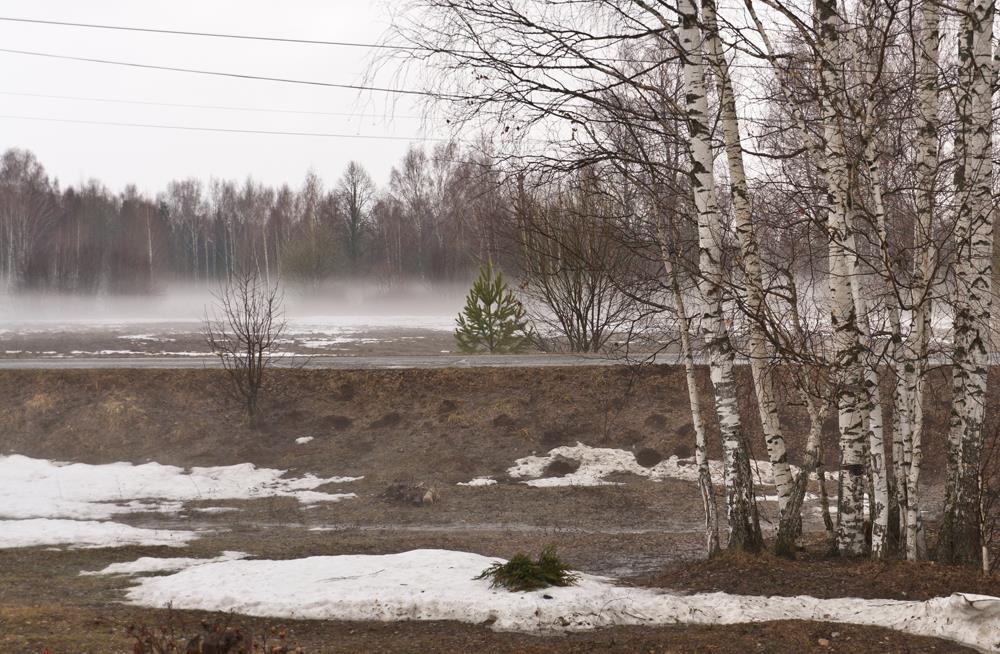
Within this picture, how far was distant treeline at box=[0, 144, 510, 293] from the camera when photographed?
177ft

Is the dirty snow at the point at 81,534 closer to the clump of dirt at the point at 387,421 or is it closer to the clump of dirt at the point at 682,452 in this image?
the clump of dirt at the point at 387,421

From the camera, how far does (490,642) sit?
629 centimetres

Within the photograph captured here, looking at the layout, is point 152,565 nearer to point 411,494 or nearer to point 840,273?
point 411,494

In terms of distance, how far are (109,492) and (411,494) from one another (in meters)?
4.90

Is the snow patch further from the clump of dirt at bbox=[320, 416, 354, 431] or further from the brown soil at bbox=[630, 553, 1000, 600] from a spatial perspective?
the brown soil at bbox=[630, 553, 1000, 600]

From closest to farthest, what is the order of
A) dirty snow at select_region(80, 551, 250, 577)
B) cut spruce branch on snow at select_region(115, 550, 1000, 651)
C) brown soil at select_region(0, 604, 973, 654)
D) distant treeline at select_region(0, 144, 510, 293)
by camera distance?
brown soil at select_region(0, 604, 973, 654), cut spruce branch on snow at select_region(115, 550, 1000, 651), dirty snow at select_region(80, 551, 250, 577), distant treeline at select_region(0, 144, 510, 293)

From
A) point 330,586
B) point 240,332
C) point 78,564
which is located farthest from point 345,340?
point 330,586

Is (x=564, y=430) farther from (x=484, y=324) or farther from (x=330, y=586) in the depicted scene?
(x=330, y=586)

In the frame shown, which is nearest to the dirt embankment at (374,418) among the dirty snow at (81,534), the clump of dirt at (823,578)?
the dirty snow at (81,534)

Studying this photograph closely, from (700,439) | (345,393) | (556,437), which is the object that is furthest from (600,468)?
(700,439)

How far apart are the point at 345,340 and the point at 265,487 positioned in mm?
19712

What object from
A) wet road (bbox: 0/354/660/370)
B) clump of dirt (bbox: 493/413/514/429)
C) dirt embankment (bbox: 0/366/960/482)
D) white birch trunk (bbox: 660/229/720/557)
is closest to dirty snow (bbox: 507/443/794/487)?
dirt embankment (bbox: 0/366/960/482)

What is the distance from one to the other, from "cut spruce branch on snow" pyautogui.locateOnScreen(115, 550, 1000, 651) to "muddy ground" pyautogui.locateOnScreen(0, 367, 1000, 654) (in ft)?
0.78

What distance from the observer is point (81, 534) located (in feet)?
36.6
